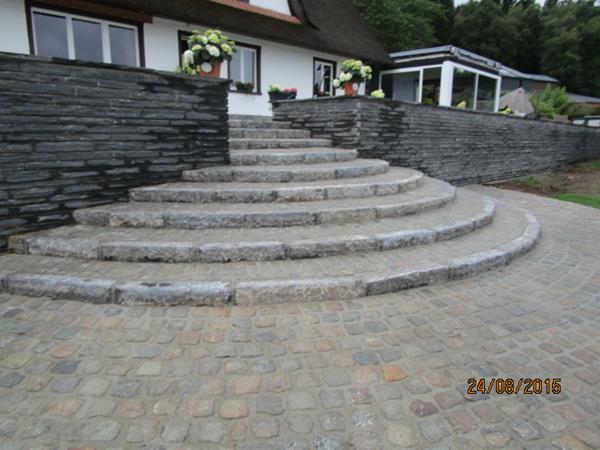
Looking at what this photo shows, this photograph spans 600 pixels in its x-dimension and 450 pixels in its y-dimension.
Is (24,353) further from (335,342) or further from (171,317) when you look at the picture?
(335,342)

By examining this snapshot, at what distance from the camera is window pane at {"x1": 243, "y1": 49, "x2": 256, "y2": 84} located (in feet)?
36.1

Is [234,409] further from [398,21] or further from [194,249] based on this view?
[398,21]

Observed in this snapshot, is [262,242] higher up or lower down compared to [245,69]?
lower down

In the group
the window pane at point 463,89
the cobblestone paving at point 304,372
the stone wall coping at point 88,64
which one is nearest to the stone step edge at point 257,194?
the stone wall coping at point 88,64

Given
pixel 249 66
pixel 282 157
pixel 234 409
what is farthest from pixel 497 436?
pixel 249 66

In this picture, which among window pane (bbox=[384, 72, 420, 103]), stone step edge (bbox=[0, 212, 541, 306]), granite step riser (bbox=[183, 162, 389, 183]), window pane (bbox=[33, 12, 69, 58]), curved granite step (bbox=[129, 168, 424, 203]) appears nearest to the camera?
stone step edge (bbox=[0, 212, 541, 306])

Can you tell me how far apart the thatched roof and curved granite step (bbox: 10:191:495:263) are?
21.2ft

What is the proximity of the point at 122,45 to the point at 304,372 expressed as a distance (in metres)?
9.10

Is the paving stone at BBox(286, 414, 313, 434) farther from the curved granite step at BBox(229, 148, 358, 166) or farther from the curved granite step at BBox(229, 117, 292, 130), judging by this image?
the curved granite step at BBox(229, 117, 292, 130)

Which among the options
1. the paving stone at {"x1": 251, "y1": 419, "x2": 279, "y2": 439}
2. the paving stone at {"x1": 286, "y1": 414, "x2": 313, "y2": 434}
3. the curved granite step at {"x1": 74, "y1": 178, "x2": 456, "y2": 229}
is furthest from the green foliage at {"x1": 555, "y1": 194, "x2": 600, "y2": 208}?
the paving stone at {"x1": 251, "y1": 419, "x2": 279, "y2": 439}

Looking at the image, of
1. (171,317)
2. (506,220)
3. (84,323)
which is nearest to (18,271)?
(84,323)

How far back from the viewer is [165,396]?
2.04m

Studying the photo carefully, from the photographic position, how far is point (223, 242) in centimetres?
355

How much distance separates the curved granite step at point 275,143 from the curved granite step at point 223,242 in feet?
9.11
